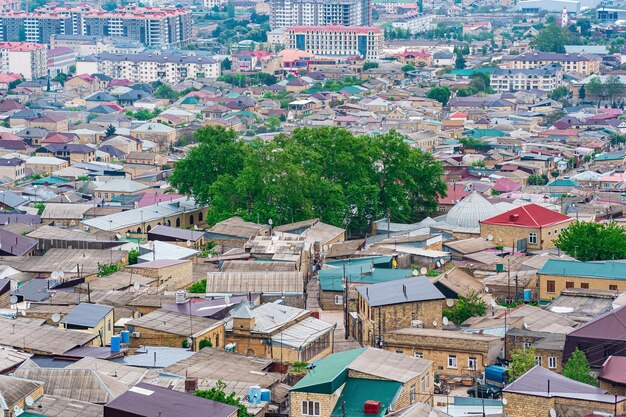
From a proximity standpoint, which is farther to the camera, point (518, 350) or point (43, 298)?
point (43, 298)

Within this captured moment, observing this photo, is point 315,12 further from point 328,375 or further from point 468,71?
point 328,375

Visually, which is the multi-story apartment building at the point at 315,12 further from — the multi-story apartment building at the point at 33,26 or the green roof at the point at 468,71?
the green roof at the point at 468,71

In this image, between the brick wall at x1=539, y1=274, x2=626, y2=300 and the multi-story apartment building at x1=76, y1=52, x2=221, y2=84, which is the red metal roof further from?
the multi-story apartment building at x1=76, y1=52, x2=221, y2=84

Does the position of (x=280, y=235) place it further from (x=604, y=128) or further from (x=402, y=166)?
(x=604, y=128)

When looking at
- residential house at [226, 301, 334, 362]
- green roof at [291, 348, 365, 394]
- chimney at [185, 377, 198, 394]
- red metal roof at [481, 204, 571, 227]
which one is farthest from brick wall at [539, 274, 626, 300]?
chimney at [185, 377, 198, 394]

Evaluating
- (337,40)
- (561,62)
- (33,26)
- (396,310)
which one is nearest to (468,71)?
(561,62)

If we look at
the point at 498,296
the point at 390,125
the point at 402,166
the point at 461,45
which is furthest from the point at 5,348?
the point at 461,45

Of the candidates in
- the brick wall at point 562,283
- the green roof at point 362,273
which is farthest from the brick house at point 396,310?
the brick wall at point 562,283
